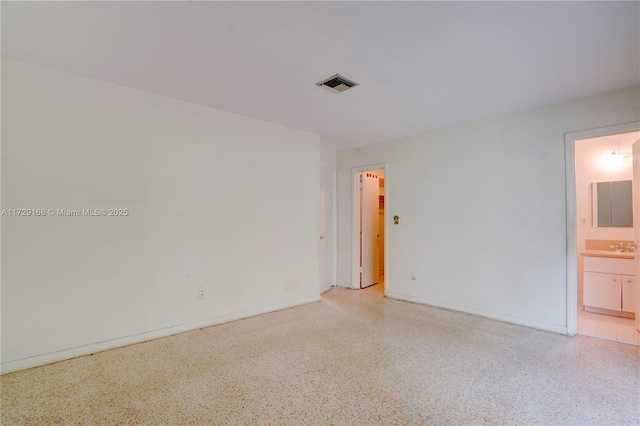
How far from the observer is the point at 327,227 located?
5355 millimetres

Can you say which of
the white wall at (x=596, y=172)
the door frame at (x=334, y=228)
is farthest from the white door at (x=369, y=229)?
the white wall at (x=596, y=172)

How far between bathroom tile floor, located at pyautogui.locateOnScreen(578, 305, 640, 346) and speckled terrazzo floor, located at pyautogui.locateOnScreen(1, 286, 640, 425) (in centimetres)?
22

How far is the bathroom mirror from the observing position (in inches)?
165

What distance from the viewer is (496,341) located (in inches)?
120

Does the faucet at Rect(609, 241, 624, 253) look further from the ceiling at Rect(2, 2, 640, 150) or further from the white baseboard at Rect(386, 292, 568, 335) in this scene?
the ceiling at Rect(2, 2, 640, 150)

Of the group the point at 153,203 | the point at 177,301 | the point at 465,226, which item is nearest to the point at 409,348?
the point at 465,226

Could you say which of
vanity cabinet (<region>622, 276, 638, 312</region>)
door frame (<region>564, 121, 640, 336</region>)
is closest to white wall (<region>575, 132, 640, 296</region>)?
vanity cabinet (<region>622, 276, 638, 312</region>)

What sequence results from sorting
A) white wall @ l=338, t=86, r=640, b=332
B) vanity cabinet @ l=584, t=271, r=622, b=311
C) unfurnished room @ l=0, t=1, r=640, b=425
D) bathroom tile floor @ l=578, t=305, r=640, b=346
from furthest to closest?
vanity cabinet @ l=584, t=271, r=622, b=311 < white wall @ l=338, t=86, r=640, b=332 < bathroom tile floor @ l=578, t=305, r=640, b=346 < unfurnished room @ l=0, t=1, r=640, b=425

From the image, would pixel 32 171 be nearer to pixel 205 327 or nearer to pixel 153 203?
pixel 153 203

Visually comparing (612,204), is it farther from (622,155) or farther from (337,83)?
(337,83)

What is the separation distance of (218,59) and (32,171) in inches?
73.1

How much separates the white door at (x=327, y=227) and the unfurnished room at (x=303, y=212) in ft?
2.17

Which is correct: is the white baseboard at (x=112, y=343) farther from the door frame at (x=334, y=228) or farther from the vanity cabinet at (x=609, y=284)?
the vanity cabinet at (x=609, y=284)

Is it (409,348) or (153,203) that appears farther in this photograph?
(153,203)
